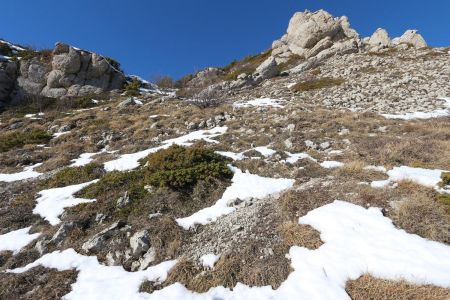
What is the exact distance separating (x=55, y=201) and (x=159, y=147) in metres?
5.63

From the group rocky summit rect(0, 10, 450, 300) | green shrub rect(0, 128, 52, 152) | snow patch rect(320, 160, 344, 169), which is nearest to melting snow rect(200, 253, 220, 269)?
rocky summit rect(0, 10, 450, 300)

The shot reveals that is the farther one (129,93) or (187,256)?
(129,93)

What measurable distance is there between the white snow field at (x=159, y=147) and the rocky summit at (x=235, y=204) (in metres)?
0.14

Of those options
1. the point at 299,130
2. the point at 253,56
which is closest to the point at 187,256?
the point at 299,130

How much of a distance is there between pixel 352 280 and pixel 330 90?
24.5 metres

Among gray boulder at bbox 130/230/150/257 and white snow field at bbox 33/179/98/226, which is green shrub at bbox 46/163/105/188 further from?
gray boulder at bbox 130/230/150/257

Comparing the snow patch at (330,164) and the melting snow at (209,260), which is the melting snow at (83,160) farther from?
the snow patch at (330,164)

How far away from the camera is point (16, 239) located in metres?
7.86

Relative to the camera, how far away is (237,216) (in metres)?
7.50

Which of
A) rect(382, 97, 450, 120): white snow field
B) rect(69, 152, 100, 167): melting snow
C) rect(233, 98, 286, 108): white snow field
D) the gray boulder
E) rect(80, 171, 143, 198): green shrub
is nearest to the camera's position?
the gray boulder

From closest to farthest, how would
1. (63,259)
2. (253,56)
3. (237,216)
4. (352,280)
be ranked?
(352,280) → (63,259) → (237,216) → (253,56)

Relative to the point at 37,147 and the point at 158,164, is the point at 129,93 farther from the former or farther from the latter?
the point at 158,164

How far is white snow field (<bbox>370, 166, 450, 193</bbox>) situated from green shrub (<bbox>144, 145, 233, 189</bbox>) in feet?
16.4

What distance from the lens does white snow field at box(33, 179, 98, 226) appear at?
29.2ft
